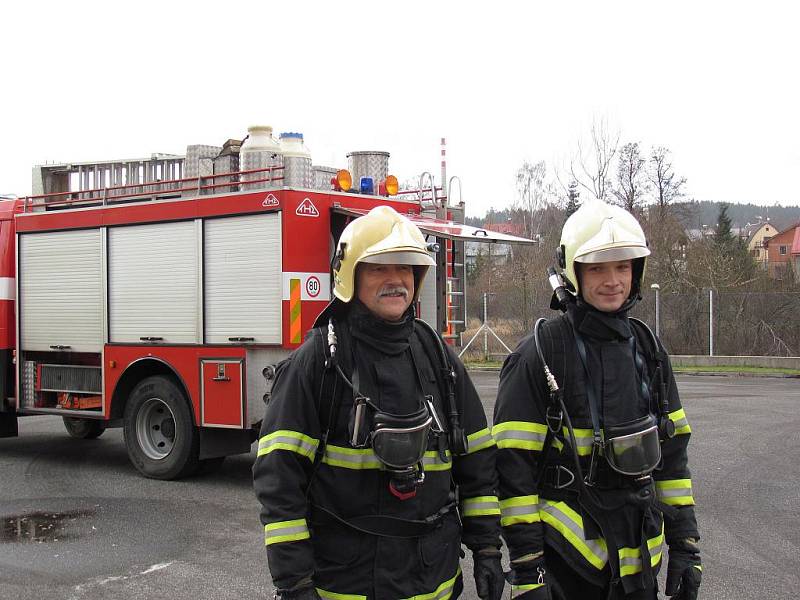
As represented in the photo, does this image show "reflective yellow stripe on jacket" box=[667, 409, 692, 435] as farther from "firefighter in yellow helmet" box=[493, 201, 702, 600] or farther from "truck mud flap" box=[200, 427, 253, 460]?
"truck mud flap" box=[200, 427, 253, 460]

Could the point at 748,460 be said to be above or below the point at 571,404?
below

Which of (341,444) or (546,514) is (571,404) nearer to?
(546,514)

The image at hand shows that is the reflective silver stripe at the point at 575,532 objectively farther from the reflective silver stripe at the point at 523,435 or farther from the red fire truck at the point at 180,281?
the red fire truck at the point at 180,281

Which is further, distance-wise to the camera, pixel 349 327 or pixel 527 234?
pixel 527 234

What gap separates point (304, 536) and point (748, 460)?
7672mm

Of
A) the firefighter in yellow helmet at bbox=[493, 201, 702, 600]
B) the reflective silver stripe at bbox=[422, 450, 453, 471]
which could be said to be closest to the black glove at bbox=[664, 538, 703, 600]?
the firefighter in yellow helmet at bbox=[493, 201, 702, 600]

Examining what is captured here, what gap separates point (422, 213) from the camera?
9555 millimetres

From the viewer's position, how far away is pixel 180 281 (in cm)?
848

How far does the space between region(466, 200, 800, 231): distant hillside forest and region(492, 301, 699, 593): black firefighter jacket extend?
19.0 m

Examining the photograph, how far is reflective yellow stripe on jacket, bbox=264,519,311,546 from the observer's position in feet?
8.71

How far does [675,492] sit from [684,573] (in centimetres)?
28

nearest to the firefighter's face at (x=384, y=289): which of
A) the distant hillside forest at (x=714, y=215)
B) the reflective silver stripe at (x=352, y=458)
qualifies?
the reflective silver stripe at (x=352, y=458)

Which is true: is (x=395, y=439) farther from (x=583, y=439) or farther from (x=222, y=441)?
(x=222, y=441)

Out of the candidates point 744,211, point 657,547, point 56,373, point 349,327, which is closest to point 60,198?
point 56,373
